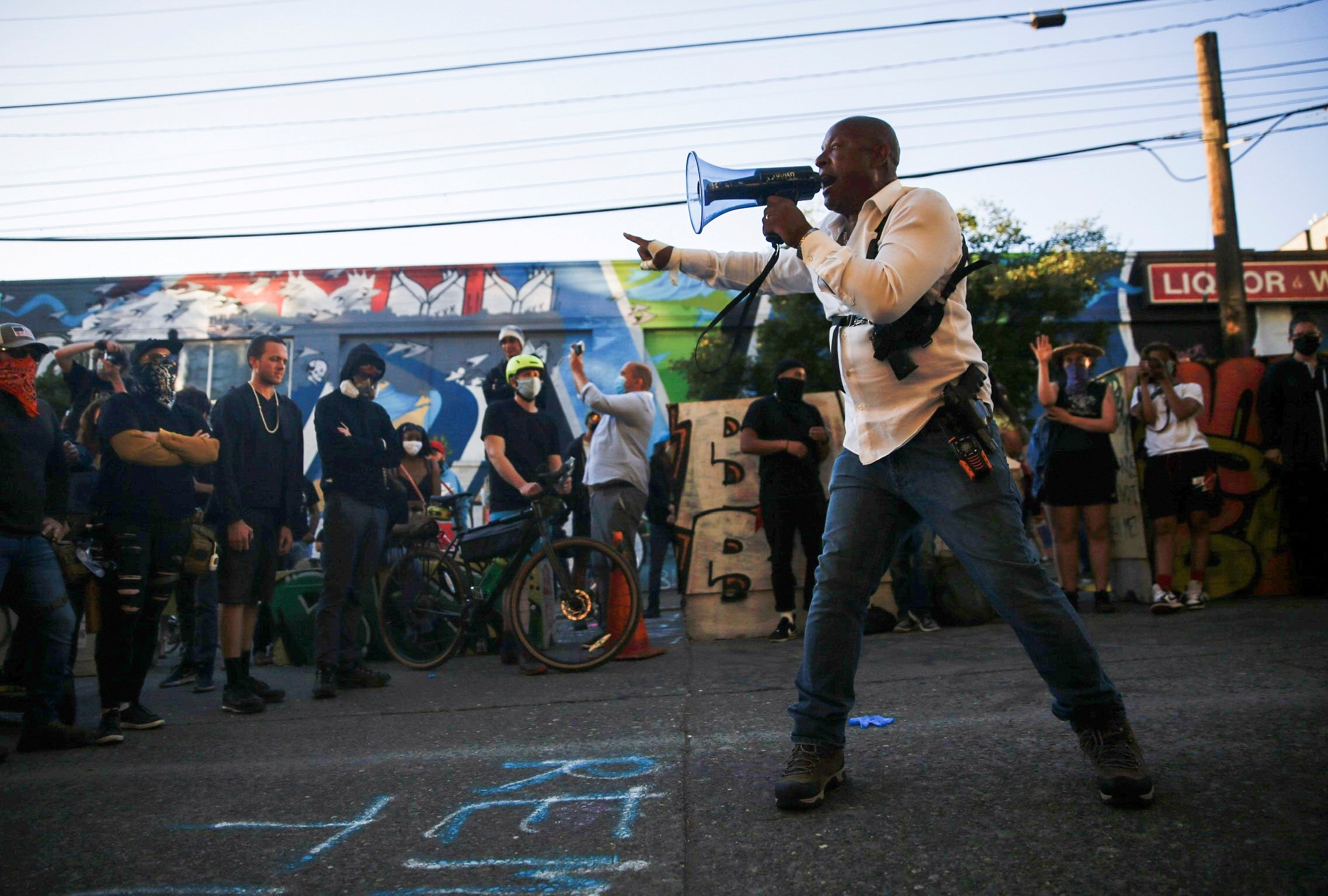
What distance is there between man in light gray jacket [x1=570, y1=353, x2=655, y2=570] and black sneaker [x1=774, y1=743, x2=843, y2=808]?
3624 mm

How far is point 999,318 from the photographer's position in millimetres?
13766

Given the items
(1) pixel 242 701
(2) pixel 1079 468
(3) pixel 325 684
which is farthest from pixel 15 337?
(2) pixel 1079 468

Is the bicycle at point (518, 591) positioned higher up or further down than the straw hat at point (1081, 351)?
further down

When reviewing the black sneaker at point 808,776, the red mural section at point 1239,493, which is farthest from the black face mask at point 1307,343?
the black sneaker at point 808,776

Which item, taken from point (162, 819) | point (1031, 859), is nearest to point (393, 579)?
point (162, 819)

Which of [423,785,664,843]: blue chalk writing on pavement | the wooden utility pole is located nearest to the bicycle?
[423,785,664,843]: blue chalk writing on pavement

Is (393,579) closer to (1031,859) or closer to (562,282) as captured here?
(1031,859)

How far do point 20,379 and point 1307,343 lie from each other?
7990mm

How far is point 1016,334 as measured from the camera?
1309 cm

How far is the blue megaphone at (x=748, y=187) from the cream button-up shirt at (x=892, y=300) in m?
0.19

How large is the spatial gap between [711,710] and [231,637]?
→ 263cm

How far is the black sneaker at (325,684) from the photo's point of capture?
5.32 meters

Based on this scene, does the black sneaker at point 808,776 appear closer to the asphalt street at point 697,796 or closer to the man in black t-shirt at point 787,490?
the asphalt street at point 697,796

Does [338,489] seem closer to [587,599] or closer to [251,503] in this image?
[251,503]
